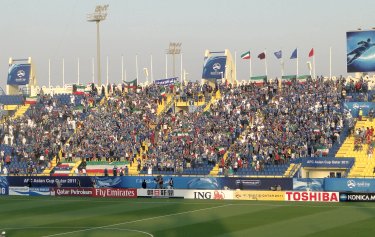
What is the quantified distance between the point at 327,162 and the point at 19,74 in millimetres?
40256

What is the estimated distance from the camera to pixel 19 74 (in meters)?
87.2

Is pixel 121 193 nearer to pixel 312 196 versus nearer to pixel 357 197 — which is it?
pixel 312 196

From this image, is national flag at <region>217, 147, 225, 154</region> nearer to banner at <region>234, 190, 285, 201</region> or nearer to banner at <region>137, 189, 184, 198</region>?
banner at <region>137, 189, 184, 198</region>

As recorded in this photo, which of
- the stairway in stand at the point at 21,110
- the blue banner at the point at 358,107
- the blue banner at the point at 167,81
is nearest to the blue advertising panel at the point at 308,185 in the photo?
the blue banner at the point at 358,107

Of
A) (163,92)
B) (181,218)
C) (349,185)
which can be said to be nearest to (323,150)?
(349,185)

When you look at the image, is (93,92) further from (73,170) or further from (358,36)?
(358,36)

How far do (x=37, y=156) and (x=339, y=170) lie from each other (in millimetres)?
25592

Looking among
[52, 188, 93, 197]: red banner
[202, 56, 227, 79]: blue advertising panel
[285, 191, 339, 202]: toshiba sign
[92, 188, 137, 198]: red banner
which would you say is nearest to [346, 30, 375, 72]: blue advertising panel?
[202, 56, 227, 79]: blue advertising panel

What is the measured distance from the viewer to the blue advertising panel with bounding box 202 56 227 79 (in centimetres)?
7775

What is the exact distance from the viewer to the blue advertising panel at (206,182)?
2200 inches

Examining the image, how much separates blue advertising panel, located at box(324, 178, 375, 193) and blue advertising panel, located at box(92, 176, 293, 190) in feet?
8.58

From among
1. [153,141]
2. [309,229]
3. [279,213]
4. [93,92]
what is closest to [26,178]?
[153,141]

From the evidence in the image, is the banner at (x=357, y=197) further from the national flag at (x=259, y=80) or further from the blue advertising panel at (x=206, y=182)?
the national flag at (x=259, y=80)

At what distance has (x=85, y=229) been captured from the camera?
37.1 meters
